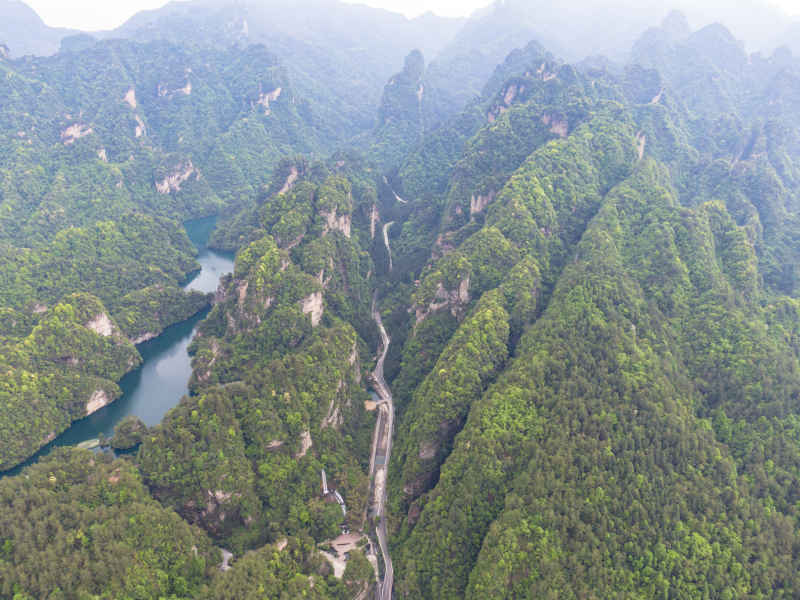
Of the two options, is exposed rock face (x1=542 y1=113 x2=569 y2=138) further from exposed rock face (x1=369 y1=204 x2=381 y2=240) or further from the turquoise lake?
the turquoise lake

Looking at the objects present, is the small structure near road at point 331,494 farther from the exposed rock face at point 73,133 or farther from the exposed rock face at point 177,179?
the exposed rock face at point 73,133

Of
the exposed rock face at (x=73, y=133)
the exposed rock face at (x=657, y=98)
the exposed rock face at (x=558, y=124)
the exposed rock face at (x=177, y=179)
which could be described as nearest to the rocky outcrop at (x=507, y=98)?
the exposed rock face at (x=558, y=124)

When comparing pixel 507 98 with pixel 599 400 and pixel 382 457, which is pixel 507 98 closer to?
pixel 599 400

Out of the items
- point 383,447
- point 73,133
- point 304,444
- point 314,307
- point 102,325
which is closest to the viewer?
point 304,444

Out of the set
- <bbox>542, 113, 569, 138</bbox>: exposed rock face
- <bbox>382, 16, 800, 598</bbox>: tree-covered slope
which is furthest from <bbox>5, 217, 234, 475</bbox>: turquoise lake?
<bbox>542, 113, 569, 138</bbox>: exposed rock face

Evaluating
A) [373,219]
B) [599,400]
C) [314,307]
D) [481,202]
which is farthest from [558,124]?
[599,400]

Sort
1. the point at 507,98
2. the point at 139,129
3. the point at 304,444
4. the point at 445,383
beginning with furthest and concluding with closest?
the point at 139,129 → the point at 507,98 → the point at 445,383 → the point at 304,444

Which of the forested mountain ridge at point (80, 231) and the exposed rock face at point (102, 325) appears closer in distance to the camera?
the forested mountain ridge at point (80, 231)
